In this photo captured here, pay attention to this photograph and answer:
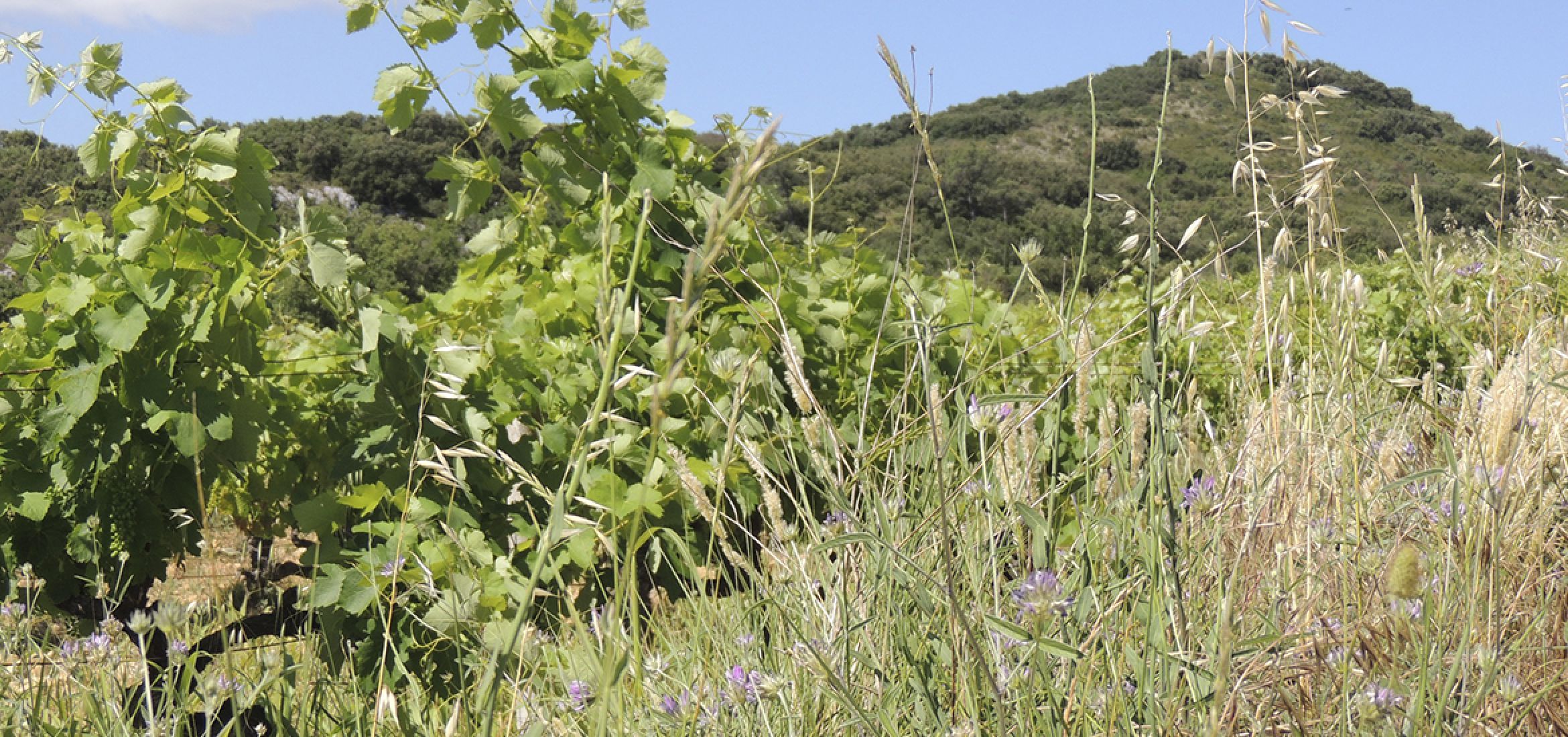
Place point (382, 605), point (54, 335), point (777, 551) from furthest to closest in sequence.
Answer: point (54, 335) < point (382, 605) < point (777, 551)

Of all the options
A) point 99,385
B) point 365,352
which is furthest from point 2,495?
point 365,352

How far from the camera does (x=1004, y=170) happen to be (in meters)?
27.3

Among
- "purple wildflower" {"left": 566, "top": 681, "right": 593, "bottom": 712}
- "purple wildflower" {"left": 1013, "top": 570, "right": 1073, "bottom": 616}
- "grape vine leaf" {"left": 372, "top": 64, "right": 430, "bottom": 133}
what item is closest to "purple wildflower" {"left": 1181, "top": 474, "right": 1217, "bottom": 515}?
"purple wildflower" {"left": 1013, "top": 570, "right": 1073, "bottom": 616}

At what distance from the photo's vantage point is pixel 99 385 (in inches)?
79.7

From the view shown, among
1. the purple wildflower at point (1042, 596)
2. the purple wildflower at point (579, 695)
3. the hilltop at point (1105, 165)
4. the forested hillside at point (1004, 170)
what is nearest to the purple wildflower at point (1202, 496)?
the purple wildflower at point (1042, 596)

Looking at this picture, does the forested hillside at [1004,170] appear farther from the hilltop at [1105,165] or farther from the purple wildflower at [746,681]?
the purple wildflower at [746,681]

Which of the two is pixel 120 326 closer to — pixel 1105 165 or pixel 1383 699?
pixel 1383 699

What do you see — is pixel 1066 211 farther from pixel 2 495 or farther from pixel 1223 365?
pixel 2 495

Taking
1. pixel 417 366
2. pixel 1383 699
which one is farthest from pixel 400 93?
pixel 1383 699

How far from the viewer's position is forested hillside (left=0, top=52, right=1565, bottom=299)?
47.9ft

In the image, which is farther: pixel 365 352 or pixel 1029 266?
pixel 365 352

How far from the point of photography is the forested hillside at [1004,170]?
47.9 ft

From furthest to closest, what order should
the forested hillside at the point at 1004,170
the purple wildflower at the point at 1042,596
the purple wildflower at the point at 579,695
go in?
1. the forested hillside at the point at 1004,170
2. the purple wildflower at the point at 579,695
3. the purple wildflower at the point at 1042,596

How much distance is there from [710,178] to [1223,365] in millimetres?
1625
